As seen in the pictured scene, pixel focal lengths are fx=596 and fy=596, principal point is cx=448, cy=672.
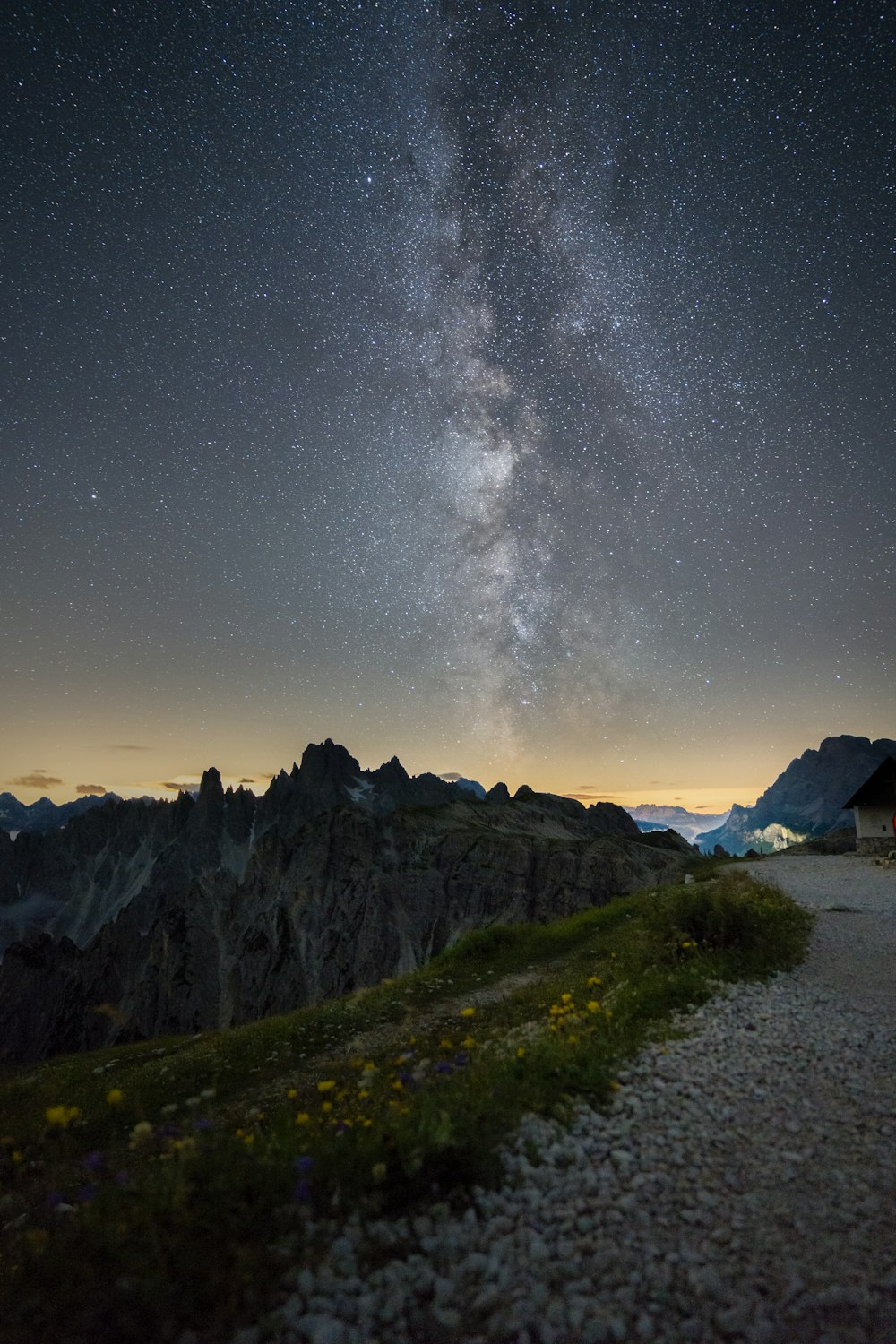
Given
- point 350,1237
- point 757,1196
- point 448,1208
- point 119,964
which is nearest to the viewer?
point 350,1237

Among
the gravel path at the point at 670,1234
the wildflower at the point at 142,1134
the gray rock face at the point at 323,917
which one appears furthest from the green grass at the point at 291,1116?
the gray rock face at the point at 323,917

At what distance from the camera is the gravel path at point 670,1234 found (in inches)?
149

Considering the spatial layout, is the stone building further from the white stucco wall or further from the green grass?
the green grass

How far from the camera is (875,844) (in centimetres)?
4069

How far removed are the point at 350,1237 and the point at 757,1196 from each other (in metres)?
3.52

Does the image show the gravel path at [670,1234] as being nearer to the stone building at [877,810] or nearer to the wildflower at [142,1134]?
the wildflower at [142,1134]

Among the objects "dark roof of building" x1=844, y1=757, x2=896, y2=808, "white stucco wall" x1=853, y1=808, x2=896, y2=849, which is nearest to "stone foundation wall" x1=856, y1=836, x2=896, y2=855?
"white stucco wall" x1=853, y1=808, x2=896, y2=849

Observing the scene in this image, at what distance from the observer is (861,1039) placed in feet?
29.1

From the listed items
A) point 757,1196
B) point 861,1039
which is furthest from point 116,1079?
point 861,1039

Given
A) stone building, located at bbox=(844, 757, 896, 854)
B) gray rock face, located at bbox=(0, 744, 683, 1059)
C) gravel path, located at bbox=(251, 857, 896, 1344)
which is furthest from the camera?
gray rock face, located at bbox=(0, 744, 683, 1059)

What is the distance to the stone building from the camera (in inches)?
1602

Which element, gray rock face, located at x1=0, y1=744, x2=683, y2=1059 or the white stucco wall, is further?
gray rock face, located at x1=0, y1=744, x2=683, y2=1059

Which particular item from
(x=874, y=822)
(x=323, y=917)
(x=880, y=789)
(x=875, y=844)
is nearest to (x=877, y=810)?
(x=874, y=822)

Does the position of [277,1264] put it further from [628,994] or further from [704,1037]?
[628,994]
